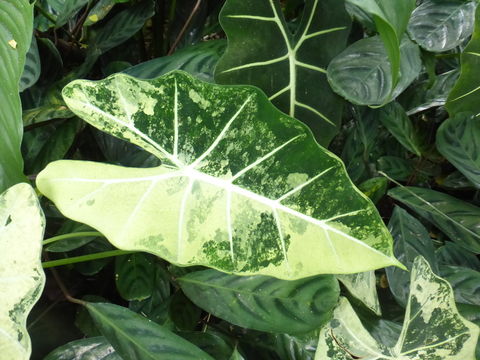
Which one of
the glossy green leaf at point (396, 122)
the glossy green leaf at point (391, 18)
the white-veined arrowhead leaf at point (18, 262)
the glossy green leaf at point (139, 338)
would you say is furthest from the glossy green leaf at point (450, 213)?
the white-veined arrowhead leaf at point (18, 262)

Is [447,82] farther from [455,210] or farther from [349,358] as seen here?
[349,358]

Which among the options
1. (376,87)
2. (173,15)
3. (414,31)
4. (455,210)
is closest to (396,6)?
(376,87)

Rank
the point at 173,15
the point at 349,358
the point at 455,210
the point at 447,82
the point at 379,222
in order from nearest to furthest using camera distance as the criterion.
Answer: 1. the point at 379,222
2. the point at 349,358
3. the point at 455,210
4. the point at 447,82
5. the point at 173,15

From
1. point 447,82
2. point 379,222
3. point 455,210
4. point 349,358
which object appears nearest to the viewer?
point 379,222

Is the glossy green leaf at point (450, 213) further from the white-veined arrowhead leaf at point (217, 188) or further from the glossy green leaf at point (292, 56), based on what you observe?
the white-veined arrowhead leaf at point (217, 188)

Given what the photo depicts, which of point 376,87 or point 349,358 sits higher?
point 376,87

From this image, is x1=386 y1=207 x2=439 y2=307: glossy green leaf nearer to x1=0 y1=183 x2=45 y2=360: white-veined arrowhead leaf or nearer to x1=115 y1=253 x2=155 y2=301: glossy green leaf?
x1=115 y1=253 x2=155 y2=301: glossy green leaf

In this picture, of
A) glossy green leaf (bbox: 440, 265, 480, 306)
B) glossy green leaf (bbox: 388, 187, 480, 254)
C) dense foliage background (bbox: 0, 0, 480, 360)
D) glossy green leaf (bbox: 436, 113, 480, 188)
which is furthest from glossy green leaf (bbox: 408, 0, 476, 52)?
glossy green leaf (bbox: 440, 265, 480, 306)
